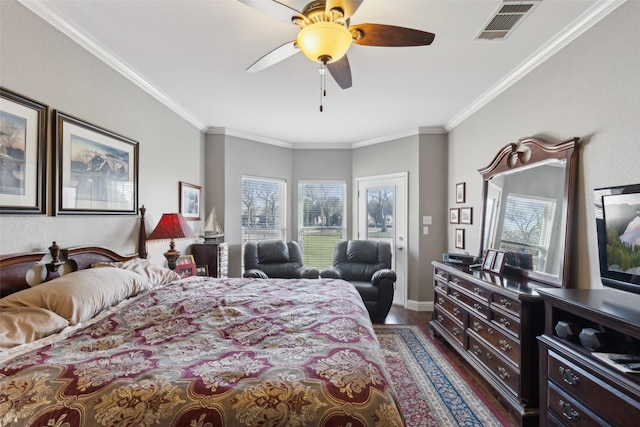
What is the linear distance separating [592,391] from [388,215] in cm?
371

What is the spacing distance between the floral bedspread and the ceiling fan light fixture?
1484 millimetres

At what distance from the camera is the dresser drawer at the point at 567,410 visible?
1.40 m

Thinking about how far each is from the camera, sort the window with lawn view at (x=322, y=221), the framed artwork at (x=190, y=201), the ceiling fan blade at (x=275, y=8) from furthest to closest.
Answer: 1. the window with lawn view at (x=322, y=221)
2. the framed artwork at (x=190, y=201)
3. the ceiling fan blade at (x=275, y=8)

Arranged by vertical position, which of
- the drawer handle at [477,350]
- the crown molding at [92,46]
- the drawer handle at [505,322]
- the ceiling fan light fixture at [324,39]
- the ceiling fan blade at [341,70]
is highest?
the crown molding at [92,46]

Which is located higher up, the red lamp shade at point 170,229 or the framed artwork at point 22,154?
the framed artwork at point 22,154

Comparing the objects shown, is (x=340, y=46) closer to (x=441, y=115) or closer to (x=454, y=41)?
(x=454, y=41)

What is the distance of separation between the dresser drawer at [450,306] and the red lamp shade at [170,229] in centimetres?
280

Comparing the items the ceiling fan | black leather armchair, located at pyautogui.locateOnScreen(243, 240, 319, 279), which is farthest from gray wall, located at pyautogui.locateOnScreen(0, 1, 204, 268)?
the ceiling fan

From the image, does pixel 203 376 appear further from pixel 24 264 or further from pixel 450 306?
pixel 450 306

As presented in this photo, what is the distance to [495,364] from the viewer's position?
7.53ft

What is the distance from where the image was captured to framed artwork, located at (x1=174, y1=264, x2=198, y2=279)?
350 centimetres

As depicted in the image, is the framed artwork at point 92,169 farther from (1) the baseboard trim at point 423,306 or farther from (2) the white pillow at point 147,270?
(1) the baseboard trim at point 423,306

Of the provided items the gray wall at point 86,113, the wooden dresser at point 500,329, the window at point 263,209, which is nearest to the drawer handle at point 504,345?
the wooden dresser at point 500,329

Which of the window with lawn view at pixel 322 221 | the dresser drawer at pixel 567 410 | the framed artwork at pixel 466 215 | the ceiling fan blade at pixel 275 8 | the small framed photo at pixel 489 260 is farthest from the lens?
the window with lawn view at pixel 322 221
